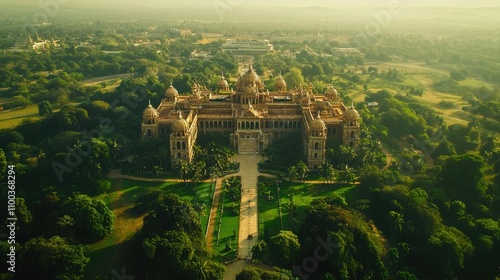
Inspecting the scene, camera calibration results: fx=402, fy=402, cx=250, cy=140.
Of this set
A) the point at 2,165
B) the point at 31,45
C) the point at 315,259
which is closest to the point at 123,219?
the point at 2,165

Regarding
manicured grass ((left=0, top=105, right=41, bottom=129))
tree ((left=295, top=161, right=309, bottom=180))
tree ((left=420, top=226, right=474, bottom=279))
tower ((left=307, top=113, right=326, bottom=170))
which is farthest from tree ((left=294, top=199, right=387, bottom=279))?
manicured grass ((left=0, top=105, right=41, bottom=129))

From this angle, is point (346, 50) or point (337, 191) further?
point (346, 50)

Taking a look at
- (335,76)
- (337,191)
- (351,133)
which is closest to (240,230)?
(337,191)

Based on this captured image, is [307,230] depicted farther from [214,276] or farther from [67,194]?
[67,194]

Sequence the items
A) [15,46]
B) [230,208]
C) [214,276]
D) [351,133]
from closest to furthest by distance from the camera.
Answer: [214,276], [230,208], [351,133], [15,46]

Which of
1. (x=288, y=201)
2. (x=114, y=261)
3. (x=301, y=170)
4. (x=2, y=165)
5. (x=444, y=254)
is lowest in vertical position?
(x=114, y=261)

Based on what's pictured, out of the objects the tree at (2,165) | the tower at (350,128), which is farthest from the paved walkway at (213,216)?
the tree at (2,165)

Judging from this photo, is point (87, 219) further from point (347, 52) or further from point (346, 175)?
point (347, 52)

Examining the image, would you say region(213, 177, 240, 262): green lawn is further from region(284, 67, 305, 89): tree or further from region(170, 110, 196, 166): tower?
region(284, 67, 305, 89): tree
